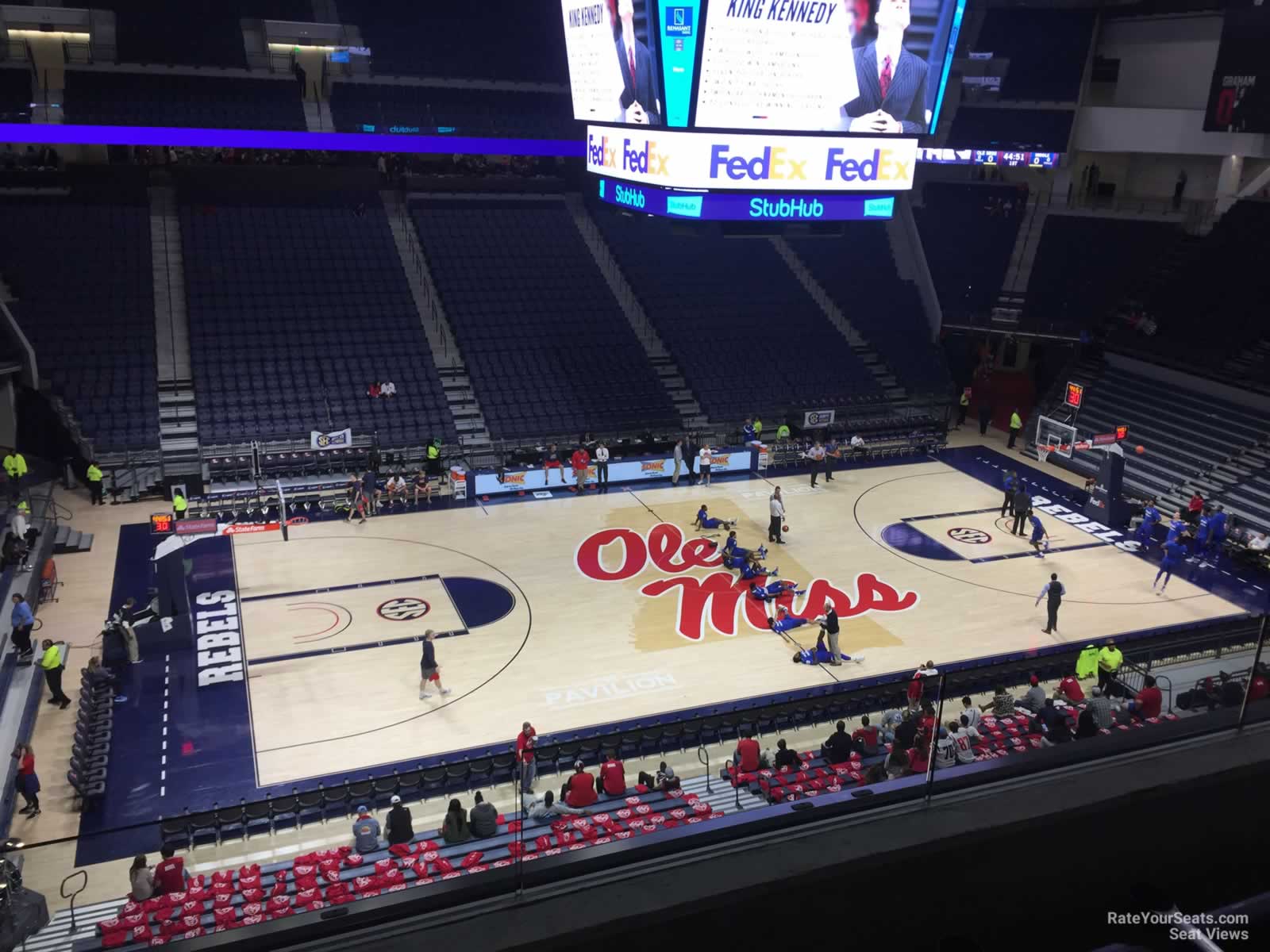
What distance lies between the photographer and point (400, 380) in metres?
28.8

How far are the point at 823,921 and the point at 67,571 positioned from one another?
2090 cm

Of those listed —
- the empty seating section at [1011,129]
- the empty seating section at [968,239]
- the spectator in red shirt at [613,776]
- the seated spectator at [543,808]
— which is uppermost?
the empty seating section at [1011,129]

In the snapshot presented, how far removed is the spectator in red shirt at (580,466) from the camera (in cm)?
2600

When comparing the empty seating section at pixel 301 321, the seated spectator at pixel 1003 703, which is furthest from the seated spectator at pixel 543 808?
the empty seating section at pixel 301 321

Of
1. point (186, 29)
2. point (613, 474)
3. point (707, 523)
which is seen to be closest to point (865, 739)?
point (707, 523)

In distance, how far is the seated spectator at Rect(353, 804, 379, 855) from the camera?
33.2 ft

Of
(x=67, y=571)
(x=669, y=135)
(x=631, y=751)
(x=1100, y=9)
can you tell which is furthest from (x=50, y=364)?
(x=1100, y=9)

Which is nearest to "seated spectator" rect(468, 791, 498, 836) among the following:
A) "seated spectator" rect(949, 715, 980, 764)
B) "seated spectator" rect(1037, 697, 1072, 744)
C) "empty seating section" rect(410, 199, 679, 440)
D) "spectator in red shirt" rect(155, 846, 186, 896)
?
"spectator in red shirt" rect(155, 846, 186, 896)

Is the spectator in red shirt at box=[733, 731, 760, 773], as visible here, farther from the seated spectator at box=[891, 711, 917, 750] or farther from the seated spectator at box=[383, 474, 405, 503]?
the seated spectator at box=[383, 474, 405, 503]

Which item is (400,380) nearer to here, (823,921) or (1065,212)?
(1065,212)

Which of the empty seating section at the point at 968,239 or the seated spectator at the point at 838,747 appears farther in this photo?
the empty seating section at the point at 968,239

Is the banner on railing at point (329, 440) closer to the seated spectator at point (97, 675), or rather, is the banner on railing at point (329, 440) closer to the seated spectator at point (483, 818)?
the seated spectator at point (97, 675)

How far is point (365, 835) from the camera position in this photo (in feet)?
34.1

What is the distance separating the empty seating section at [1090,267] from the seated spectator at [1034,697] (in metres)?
24.8
